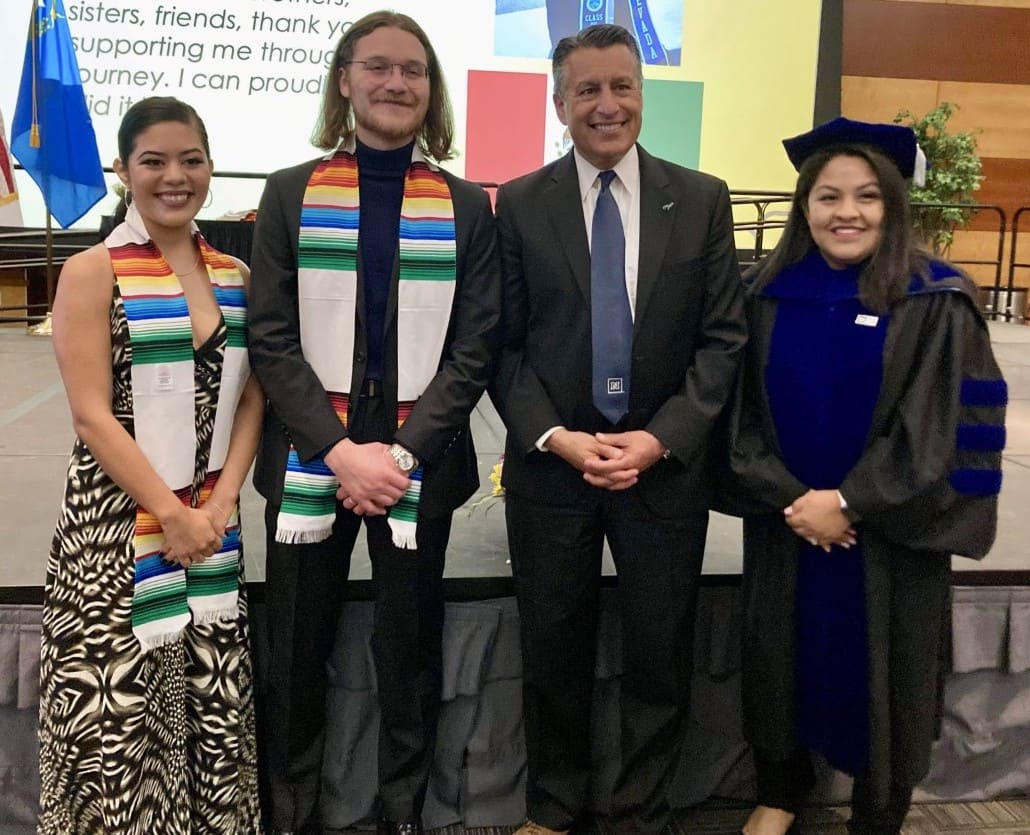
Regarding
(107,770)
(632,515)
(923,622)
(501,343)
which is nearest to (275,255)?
(501,343)

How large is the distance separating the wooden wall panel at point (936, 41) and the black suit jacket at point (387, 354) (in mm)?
9181

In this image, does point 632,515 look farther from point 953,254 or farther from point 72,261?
point 953,254

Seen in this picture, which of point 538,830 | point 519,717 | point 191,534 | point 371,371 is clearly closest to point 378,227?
point 371,371

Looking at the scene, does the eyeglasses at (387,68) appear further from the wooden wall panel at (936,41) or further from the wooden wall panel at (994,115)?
the wooden wall panel at (994,115)

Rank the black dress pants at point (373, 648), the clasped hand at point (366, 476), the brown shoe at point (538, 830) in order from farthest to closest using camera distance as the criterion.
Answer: the brown shoe at point (538, 830) → the black dress pants at point (373, 648) → the clasped hand at point (366, 476)

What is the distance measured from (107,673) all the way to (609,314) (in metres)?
1.08

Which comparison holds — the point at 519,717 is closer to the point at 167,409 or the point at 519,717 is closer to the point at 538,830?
the point at 538,830

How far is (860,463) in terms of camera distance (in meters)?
1.71

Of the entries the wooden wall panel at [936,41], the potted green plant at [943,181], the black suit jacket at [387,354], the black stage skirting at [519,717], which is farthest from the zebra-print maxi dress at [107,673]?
the wooden wall panel at [936,41]

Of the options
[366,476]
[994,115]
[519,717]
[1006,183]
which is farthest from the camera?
[1006,183]

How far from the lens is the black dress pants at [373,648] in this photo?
1760 millimetres

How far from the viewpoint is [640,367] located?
5.75ft

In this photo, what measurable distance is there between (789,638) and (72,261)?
1.47 metres

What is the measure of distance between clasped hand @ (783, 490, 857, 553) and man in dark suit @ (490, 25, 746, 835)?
178mm
